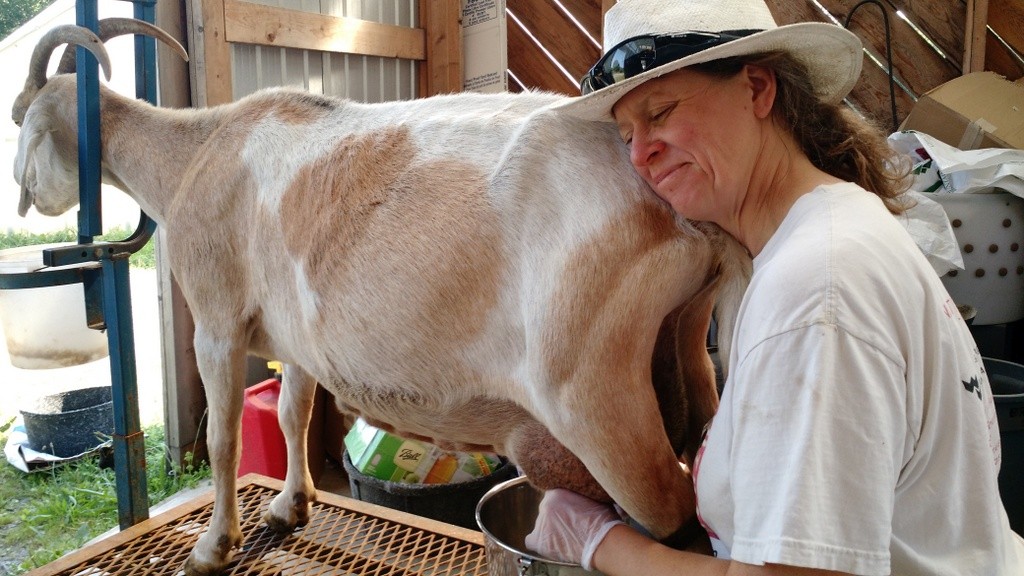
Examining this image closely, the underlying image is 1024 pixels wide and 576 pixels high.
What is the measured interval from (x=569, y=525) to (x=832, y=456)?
871 mm

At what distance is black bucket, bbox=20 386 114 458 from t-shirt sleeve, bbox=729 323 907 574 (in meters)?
4.13

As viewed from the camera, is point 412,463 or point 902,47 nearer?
point 412,463

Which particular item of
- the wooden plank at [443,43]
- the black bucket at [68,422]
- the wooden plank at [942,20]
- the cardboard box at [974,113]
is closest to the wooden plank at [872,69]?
the wooden plank at [942,20]

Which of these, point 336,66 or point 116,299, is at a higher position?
point 336,66

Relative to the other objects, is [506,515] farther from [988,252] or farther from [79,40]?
[988,252]

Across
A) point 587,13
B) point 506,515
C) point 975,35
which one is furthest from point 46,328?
point 975,35

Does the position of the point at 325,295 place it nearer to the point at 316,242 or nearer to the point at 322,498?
the point at 316,242

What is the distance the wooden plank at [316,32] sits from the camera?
154 inches

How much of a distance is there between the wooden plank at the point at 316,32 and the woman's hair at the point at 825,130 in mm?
3286

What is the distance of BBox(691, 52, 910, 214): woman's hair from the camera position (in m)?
1.44

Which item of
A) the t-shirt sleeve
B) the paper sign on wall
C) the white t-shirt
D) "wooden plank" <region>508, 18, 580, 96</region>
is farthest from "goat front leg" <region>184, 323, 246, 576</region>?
"wooden plank" <region>508, 18, 580, 96</region>

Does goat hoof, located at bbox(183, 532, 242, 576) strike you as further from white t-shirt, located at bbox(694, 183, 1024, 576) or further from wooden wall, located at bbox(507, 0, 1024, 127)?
wooden wall, located at bbox(507, 0, 1024, 127)

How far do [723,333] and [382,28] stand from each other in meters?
3.88

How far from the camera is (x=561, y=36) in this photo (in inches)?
236
